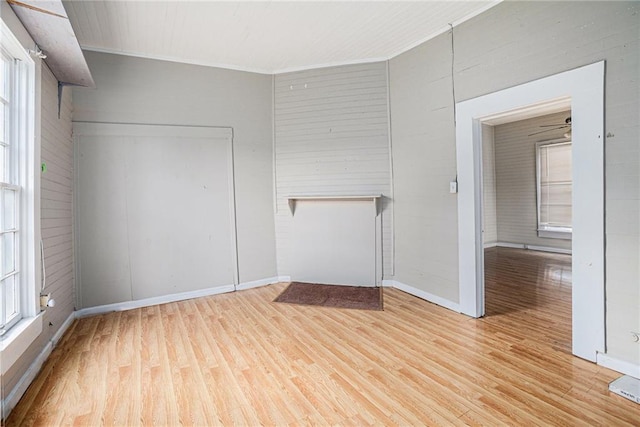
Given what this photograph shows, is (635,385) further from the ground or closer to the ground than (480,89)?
closer to the ground

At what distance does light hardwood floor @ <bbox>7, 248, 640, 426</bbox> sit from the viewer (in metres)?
1.82

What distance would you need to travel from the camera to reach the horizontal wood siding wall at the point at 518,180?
6.84m

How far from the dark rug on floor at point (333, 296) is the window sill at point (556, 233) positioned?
4806 mm

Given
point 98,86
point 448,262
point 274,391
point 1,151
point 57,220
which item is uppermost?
point 98,86

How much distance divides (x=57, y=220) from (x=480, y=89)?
4.23 m

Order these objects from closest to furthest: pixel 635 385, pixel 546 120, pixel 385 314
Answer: pixel 635 385 → pixel 385 314 → pixel 546 120

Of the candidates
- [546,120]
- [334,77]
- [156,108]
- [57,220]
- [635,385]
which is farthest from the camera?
[546,120]

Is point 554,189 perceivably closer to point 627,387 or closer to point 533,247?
point 533,247

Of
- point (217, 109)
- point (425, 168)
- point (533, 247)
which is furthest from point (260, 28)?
point (533, 247)

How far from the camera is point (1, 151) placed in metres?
2.02

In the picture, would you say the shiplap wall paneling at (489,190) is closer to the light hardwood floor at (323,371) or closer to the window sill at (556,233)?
the window sill at (556,233)

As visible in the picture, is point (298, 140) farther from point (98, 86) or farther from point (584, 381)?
point (584, 381)

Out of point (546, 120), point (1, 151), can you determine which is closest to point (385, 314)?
point (1, 151)

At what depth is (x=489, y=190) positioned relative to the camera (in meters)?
7.63
